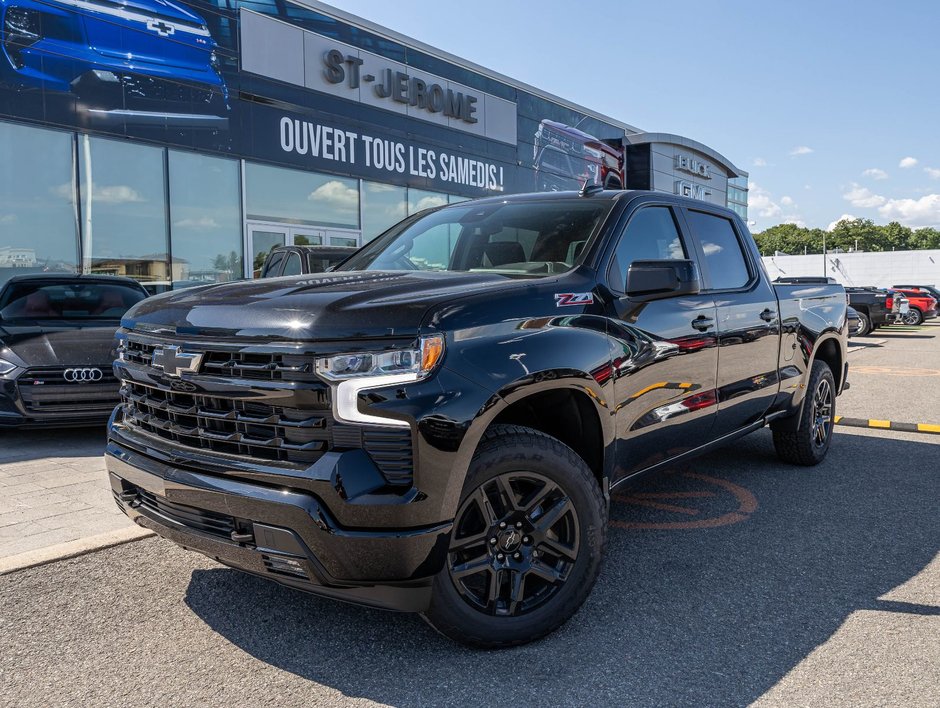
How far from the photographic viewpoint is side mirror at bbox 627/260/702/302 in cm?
341

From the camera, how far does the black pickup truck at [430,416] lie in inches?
98.2

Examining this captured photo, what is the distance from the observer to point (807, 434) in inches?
220

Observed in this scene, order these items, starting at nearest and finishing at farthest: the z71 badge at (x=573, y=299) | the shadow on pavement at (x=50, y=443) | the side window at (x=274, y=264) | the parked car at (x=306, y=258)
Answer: the z71 badge at (x=573, y=299)
the shadow on pavement at (x=50, y=443)
the parked car at (x=306, y=258)
the side window at (x=274, y=264)

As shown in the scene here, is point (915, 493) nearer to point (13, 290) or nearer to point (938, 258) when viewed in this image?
point (13, 290)

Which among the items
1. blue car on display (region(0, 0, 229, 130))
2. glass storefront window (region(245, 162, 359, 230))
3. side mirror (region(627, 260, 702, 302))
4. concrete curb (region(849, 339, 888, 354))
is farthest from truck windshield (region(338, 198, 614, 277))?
concrete curb (region(849, 339, 888, 354))

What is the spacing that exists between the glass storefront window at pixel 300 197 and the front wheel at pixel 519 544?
13.3 meters

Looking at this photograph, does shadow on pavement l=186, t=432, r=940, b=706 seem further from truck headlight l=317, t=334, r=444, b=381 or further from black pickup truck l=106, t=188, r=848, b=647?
truck headlight l=317, t=334, r=444, b=381

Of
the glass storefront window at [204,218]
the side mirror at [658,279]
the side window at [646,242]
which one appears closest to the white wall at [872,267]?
the glass storefront window at [204,218]

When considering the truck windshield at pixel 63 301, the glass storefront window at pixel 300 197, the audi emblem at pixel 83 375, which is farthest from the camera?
the glass storefront window at pixel 300 197

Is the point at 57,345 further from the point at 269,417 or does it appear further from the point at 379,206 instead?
the point at 379,206

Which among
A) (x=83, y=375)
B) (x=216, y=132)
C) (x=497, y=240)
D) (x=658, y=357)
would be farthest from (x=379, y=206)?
(x=658, y=357)

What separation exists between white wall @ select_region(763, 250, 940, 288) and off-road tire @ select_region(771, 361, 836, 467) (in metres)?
71.9

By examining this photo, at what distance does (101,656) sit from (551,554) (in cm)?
172

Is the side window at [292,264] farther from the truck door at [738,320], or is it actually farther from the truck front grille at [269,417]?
the truck front grille at [269,417]
